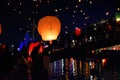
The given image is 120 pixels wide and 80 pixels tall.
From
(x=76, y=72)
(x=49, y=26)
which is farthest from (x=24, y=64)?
(x=76, y=72)

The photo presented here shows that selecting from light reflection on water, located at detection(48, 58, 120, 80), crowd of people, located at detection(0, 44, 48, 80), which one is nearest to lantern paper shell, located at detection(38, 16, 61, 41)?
crowd of people, located at detection(0, 44, 48, 80)

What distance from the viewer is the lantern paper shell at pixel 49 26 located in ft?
41.0

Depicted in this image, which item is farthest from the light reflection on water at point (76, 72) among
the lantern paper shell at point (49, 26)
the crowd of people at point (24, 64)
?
the crowd of people at point (24, 64)

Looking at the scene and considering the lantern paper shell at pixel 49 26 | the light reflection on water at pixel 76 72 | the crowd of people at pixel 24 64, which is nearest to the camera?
the crowd of people at pixel 24 64

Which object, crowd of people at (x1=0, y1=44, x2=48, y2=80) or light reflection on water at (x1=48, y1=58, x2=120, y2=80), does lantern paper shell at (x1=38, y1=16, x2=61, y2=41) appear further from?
light reflection on water at (x1=48, y1=58, x2=120, y2=80)

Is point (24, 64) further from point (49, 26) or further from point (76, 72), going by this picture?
point (76, 72)

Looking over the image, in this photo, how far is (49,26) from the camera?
12.6 meters

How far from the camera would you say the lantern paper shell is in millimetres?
12492

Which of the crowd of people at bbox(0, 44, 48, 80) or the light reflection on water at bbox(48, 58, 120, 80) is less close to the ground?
the light reflection on water at bbox(48, 58, 120, 80)

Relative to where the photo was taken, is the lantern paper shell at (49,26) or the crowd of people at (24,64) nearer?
the crowd of people at (24,64)

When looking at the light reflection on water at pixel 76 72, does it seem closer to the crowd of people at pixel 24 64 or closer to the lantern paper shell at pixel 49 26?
the lantern paper shell at pixel 49 26

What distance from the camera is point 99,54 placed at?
4250 centimetres

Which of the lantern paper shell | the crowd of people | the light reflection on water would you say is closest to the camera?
the crowd of people

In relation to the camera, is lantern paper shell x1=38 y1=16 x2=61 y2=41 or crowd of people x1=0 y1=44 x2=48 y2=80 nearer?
crowd of people x1=0 y1=44 x2=48 y2=80
